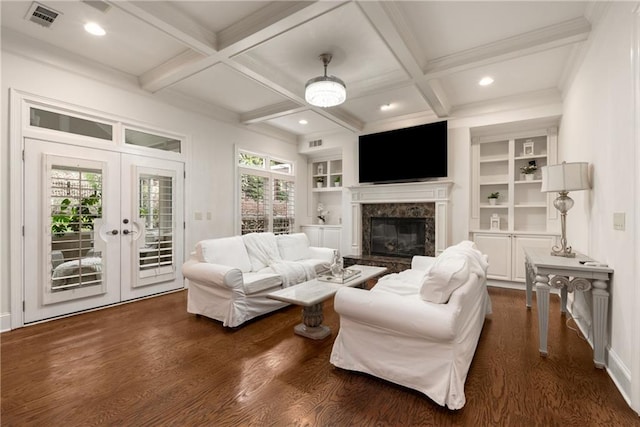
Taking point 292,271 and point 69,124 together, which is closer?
point 69,124

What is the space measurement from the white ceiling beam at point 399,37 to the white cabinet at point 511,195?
1.92m

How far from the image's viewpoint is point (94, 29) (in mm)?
2824

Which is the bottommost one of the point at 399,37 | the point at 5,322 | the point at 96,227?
the point at 5,322

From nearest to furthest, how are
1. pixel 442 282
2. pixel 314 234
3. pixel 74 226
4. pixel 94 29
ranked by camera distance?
pixel 442 282 → pixel 94 29 → pixel 74 226 → pixel 314 234

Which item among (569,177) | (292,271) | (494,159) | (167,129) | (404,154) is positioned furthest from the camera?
(404,154)

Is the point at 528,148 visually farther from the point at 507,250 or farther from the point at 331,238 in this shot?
the point at 331,238

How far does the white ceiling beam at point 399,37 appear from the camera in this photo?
2.35 meters

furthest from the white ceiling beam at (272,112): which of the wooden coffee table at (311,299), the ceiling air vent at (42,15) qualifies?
the wooden coffee table at (311,299)

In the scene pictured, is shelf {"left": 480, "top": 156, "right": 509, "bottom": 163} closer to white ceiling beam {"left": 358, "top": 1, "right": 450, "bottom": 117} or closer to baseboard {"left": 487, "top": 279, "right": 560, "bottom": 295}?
white ceiling beam {"left": 358, "top": 1, "right": 450, "bottom": 117}

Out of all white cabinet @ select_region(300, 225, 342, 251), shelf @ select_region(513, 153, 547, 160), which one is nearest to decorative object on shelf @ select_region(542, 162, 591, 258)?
shelf @ select_region(513, 153, 547, 160)

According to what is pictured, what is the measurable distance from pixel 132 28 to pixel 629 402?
15.8 ft

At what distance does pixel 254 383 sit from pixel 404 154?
4.37 metres

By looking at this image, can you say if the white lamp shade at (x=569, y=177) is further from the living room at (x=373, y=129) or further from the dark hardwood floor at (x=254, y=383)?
the dark hardwood floor at (x=254, y=383)

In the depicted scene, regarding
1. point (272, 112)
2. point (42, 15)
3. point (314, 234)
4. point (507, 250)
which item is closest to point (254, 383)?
point (42, 15)
